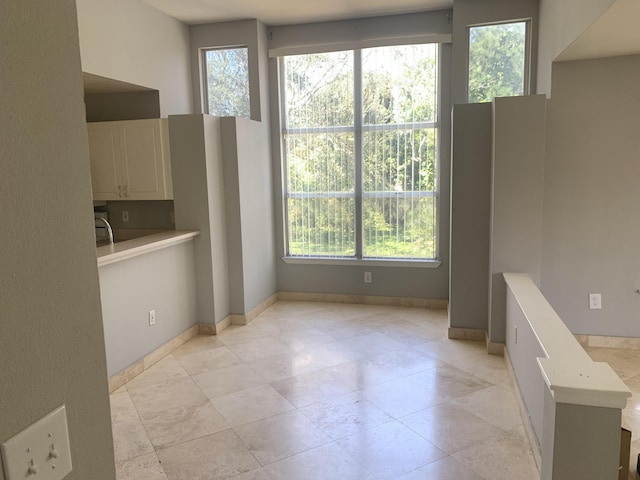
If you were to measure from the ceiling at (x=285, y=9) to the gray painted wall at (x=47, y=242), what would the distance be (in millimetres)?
4059

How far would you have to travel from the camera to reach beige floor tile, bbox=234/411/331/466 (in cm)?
255

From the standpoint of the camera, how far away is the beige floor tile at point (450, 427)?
2590 millimetres

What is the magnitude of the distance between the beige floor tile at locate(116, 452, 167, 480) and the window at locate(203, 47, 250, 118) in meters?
3.60

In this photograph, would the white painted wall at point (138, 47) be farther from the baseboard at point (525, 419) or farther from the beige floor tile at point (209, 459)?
the baseboard at point (525, 419)

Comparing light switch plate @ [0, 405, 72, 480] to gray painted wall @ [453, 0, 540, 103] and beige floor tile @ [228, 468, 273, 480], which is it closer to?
beige floor tile @ [228, 468, 273, 480]

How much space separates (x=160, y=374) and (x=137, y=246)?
3.24 ft

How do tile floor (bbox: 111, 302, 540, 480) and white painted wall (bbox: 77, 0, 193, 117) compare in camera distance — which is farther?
white painted wall (bbox: 77, 0, 193, 117)

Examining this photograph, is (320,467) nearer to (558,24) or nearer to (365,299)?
(365,299)

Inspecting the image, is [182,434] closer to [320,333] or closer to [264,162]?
[320,333]

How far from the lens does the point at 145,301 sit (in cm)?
364

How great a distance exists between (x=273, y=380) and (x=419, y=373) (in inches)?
42.2

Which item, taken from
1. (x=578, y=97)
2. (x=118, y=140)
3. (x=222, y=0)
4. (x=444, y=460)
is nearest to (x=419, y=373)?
(x=444, y=460)

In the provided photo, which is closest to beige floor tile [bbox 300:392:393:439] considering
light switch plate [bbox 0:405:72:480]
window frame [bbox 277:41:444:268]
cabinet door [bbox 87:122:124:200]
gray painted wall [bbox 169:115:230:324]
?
A: gray painted wall [bbox 169:115:230:324]

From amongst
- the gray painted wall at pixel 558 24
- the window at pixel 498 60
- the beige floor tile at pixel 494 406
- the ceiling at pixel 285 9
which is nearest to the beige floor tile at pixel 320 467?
the beige floor tile at pixel 494 406
